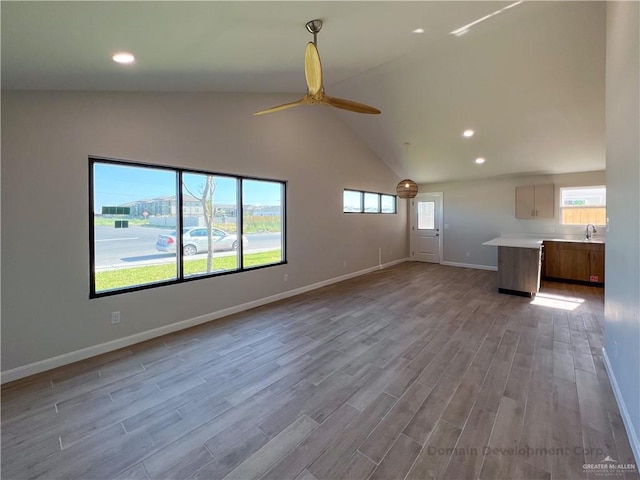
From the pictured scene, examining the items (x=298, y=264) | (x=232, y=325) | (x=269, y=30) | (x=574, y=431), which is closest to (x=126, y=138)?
(x=269, y=30)

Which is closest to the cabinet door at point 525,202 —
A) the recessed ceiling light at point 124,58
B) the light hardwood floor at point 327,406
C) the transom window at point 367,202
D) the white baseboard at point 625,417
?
the transom window at point 367,202

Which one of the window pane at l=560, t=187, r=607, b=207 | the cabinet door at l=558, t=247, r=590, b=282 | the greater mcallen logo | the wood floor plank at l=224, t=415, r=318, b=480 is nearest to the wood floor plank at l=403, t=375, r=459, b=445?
the wood floor plank at l=224, t=415, r=318, b=480

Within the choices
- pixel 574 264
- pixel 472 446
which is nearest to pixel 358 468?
pixel 472 446

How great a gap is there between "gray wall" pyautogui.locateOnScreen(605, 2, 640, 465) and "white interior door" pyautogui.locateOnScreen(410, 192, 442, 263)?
5.95 meters

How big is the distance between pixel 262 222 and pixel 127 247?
2.00 metres

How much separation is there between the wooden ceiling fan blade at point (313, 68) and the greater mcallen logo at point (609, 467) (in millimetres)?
3134

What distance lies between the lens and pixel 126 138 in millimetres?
3189

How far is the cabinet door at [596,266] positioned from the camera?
5.77 meters

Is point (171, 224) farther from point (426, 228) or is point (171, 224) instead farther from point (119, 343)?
point (426, 228)

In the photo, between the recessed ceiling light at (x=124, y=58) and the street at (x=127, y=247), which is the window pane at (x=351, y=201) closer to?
the street at (x=127, y=247)

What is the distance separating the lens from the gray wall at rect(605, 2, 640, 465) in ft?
5.84

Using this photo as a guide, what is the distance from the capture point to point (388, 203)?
27.0 ft

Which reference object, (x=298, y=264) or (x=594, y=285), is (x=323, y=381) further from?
(x=594, y=285)

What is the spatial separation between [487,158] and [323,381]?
6.27 meters
